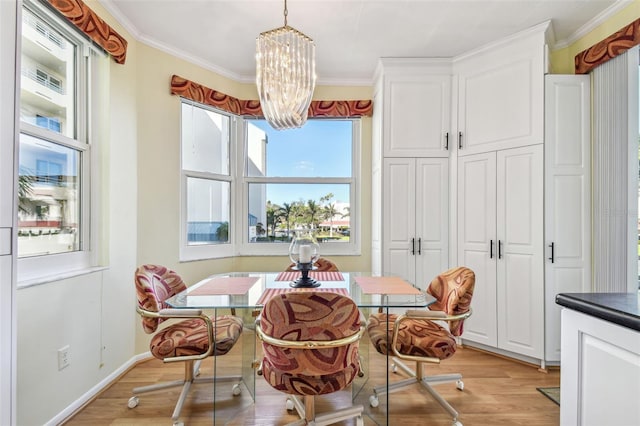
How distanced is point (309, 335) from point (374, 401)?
0.98 meters

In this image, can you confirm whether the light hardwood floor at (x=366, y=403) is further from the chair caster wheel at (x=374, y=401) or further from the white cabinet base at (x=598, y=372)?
the white cabinet base at (x=598, y=372)

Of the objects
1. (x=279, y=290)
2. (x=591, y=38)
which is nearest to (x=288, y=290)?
(x=279, y=290)

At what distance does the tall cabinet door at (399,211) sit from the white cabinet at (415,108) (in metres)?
0.13

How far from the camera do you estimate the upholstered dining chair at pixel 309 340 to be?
1.34m

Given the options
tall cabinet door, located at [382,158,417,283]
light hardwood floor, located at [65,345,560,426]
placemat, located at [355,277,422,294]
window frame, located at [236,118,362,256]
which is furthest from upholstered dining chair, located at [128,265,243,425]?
tall cabinet door, located at [382,158,417,283]

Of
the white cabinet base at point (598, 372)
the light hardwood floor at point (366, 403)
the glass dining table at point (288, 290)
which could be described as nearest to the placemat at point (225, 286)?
the glass dining table at point (288, 290)

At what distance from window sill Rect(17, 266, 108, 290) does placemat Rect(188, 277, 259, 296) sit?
76cm

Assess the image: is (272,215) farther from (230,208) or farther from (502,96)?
(502,96)

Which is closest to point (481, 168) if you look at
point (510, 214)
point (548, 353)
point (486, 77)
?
point (510, 214)

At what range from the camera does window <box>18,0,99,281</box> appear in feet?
5.91

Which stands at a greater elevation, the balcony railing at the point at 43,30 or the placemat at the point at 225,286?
the balcony railing at the point at 43,30

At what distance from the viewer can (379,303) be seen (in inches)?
66.1

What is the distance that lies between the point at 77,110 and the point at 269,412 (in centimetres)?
237

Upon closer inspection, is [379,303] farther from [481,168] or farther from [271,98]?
[481,168]
